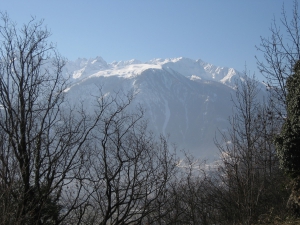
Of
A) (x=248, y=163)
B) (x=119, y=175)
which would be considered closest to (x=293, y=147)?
(x=248, y=163)

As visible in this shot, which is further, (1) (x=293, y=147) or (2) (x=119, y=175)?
(2) (x=119, y=175)

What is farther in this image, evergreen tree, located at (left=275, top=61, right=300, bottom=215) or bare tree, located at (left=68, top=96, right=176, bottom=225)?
bare tree, located at (left=68, top=96, right=176, bottom=225)

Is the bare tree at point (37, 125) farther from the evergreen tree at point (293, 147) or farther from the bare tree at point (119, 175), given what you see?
the evergreen tree at point (293, 147)

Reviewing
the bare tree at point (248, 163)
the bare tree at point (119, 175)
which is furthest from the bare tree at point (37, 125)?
the bare tree at point (248, 163)

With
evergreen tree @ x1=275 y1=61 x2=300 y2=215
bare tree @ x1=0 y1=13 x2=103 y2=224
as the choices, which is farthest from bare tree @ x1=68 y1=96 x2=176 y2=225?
evergreen tree @ x1=275 y1=61 x2=300 y2=215

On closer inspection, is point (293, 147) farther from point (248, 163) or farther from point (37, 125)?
point (37, 125)

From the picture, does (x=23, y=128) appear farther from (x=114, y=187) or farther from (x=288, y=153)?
(x=288, y=153)

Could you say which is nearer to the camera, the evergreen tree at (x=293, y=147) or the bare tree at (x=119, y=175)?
the evergreen tree at (x=293, y=147)

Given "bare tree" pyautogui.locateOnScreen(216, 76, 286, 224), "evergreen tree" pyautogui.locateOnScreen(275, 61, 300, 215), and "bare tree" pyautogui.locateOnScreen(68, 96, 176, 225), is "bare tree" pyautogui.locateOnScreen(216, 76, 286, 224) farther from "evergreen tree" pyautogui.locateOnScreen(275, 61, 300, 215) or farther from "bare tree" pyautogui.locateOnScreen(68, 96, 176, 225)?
"bare tree" pyautogui.locateOnScreen(68, 96, 176, 225)

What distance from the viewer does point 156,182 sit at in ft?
44.8

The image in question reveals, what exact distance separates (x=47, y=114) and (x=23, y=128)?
114cm

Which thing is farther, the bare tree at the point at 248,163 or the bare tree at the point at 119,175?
the bare tree at the point at 119,175

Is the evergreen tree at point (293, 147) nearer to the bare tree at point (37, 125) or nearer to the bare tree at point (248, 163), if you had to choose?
the bare tree at point (248, 163)

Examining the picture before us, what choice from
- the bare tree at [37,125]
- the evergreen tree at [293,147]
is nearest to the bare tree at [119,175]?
the bare tree at [37,125]
